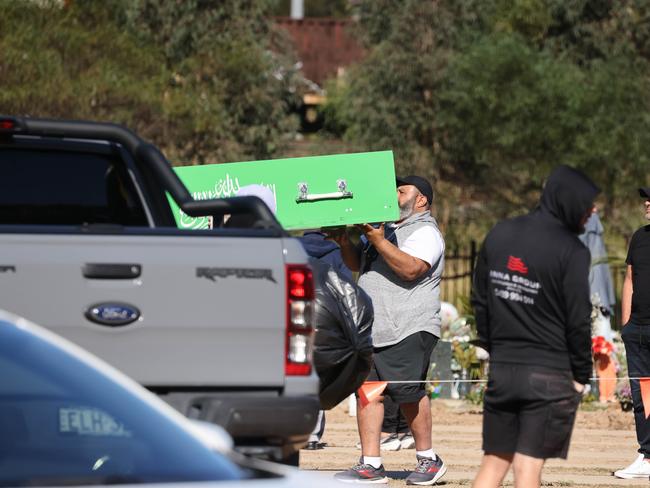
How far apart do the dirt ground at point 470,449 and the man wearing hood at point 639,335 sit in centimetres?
12

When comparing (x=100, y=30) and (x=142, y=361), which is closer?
(x=142, y=361)

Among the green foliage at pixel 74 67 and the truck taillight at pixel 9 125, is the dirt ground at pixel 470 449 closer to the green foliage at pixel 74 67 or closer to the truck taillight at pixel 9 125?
the truck taillight at pixel 9 125

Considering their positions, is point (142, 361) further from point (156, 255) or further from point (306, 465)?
point (306, 465)

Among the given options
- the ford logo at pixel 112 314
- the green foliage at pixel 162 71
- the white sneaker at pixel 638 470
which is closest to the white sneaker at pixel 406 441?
the white sneaker at pixel 638 470

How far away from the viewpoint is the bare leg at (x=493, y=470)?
7.54m

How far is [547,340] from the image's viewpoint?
7434 millimetres

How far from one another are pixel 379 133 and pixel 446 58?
2.21 metres

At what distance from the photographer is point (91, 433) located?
18.1 feet

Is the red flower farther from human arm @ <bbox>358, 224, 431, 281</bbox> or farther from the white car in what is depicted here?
Answer: the white car

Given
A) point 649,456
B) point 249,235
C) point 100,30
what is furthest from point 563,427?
point 100,30

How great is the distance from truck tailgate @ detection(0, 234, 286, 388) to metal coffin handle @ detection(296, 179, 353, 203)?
3266 mm

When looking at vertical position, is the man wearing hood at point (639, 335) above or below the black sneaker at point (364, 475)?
above

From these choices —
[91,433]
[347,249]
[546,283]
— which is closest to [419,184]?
[347,249]

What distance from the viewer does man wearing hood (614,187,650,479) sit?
35.3 feet
